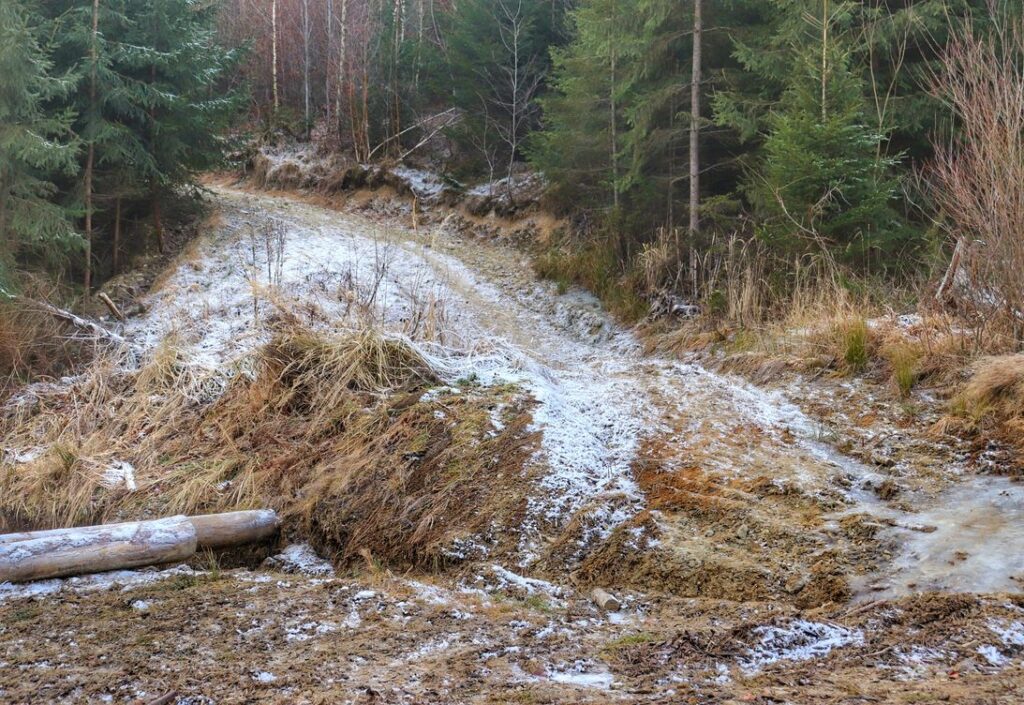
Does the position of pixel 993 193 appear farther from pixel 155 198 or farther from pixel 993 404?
pixel 155 198

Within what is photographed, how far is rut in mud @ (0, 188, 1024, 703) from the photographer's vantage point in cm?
290

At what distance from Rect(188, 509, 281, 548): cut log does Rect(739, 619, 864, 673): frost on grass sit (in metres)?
3.60

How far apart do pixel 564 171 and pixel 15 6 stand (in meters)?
9.20

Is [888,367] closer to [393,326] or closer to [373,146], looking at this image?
[393,326]

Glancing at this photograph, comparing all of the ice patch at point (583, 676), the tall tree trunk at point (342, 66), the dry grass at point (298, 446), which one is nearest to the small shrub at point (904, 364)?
the dry grass at point (298, 446)

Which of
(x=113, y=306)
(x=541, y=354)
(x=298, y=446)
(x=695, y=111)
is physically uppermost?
(x=695, y=111)

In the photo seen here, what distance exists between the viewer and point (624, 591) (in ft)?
13.4

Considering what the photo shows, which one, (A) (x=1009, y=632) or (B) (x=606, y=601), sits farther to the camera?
(B) (x=606, y=601)

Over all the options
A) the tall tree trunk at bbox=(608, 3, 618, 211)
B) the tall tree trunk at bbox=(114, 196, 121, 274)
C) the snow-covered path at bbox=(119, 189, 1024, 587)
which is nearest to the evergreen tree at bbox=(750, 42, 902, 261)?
the snow-covered path at bbox=(119, 189, 1024, 587)

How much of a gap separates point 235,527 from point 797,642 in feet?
12.5

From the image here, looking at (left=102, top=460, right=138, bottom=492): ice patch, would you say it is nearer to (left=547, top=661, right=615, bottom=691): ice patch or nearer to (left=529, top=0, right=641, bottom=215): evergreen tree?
(left=547, top=661, right=615, bottom=691): ice patch

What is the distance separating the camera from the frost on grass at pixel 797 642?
3014 millimetres

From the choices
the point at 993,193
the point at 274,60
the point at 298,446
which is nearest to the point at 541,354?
the point at 298,446

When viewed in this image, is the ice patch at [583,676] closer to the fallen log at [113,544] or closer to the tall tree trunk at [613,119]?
the fallen log at [113,544]
